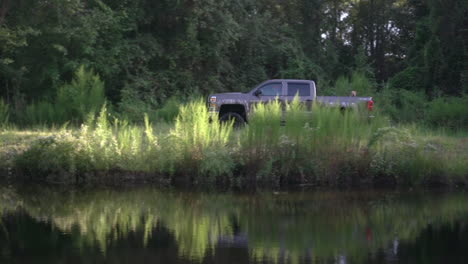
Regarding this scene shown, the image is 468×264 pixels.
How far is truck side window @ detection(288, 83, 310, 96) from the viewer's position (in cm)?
2222

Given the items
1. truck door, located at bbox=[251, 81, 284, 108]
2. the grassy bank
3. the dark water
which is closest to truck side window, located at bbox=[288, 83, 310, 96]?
→ truck door, located at bbox=[251, 81, 284, 108]

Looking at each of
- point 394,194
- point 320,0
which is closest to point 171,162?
point 394,194

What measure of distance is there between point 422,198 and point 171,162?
237 inches

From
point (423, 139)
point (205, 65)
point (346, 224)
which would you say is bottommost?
point (346, 224)

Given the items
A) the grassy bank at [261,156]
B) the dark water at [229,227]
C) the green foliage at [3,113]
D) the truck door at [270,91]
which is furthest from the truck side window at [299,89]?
the green foliage at [3,113]

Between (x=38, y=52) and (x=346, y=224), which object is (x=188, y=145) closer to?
(x=346, y=224)

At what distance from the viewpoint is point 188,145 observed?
16094mm

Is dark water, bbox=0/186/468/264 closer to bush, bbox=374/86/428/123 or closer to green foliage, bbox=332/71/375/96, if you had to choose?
bush, bbox=374/86/428/123

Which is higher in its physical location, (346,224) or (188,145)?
(188,145)

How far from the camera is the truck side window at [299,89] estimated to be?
22219 millimetres

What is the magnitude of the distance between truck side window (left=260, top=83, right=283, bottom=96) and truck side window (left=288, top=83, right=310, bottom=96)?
35 centimetres

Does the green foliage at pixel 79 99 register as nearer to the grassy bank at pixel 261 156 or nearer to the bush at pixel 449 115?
the grassy bank at pixel 261 156

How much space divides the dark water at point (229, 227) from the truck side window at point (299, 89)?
7.40 meters

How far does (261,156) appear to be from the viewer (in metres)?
16.1
